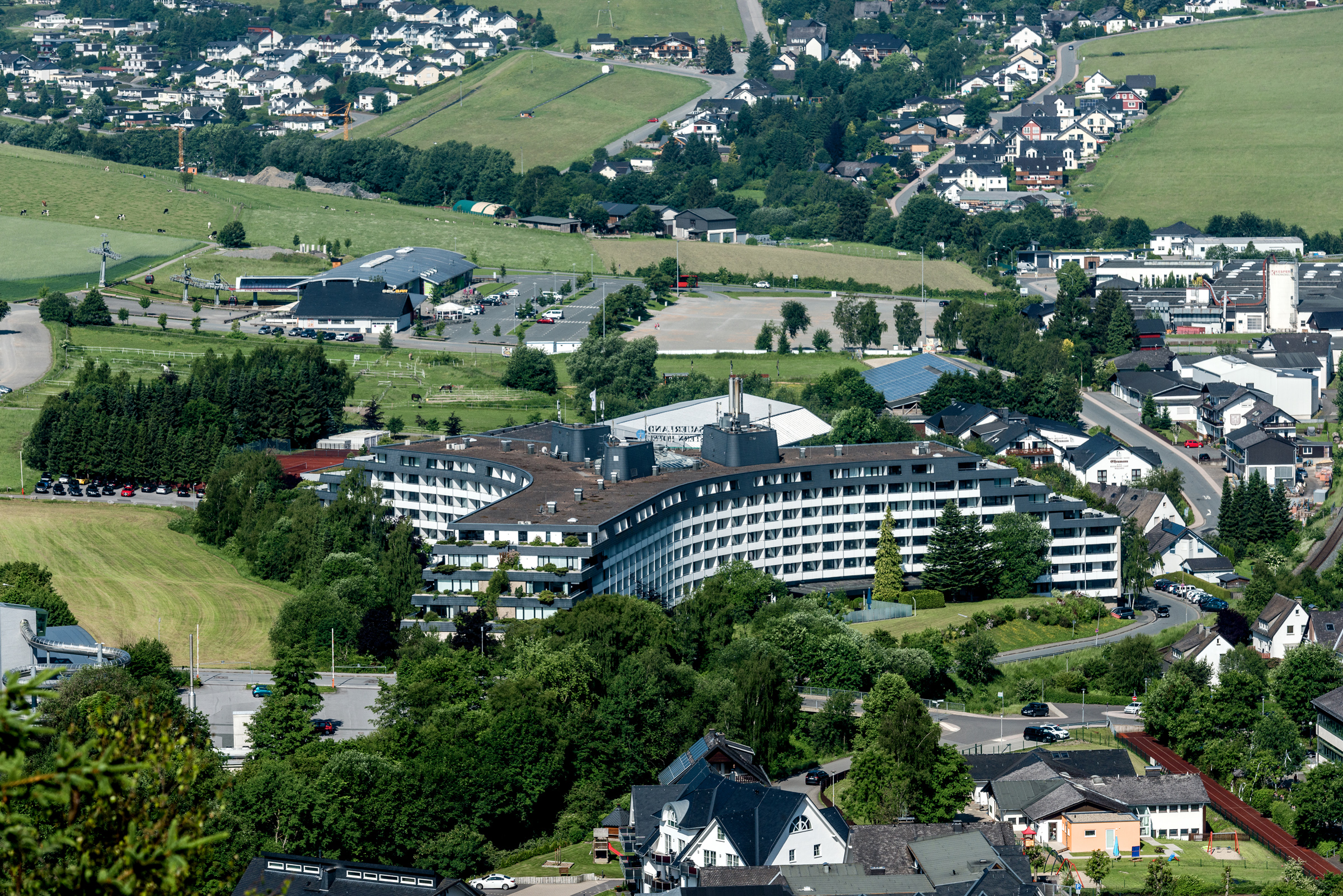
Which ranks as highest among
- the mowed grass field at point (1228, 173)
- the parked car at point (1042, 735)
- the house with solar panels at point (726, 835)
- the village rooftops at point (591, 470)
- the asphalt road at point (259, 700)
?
the mowed grass field at point (1228, 173)

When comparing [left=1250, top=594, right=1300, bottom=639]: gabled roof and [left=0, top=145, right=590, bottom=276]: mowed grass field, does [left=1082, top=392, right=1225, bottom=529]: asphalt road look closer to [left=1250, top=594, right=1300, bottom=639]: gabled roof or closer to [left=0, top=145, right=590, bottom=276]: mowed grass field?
[left=1250, top=594, right=1300, bottom=639]: gabled roof

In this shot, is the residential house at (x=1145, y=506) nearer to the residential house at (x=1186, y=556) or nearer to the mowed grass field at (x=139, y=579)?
the residential house at (x=1186, y=556)

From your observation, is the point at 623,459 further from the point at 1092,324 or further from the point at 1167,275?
the point at 1167,275

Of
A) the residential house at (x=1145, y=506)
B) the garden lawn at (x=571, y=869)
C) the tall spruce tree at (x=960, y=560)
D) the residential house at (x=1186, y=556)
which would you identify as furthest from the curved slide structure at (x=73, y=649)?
the residential house at (x=1145, y=506)

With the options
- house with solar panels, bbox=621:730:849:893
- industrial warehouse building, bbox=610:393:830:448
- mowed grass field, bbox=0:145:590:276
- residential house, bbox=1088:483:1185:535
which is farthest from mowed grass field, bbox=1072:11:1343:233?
house with solar panels, bbox=621:730:849:893

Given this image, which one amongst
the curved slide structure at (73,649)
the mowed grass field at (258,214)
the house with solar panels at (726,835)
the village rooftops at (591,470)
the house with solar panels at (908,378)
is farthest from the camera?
the mowed grass field at (258,214)

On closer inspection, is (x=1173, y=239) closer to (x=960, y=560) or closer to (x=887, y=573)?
(x=960, y=560)

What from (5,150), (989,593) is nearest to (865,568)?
(989,593)
